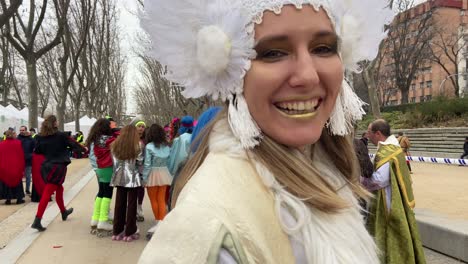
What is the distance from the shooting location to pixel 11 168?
359 inches

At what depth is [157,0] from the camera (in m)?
1.32

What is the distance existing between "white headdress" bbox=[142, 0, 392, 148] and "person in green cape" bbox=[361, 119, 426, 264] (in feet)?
7.02

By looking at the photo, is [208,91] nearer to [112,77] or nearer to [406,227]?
[406,227]

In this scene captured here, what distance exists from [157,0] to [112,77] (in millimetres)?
36245

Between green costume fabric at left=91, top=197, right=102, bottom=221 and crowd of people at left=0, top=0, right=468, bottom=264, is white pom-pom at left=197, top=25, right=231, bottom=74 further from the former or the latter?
green costume fabric at left=91, top=197, right=102, bottom=221

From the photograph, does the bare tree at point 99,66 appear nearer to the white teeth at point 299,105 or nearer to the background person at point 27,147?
the background person at point 27,147

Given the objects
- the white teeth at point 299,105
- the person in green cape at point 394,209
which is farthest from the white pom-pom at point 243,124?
the person in green cape at point 394,209

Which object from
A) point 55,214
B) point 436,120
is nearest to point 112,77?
point 436,120

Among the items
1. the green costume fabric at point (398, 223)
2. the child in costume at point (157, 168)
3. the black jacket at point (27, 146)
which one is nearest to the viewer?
the green costume fabric at point (398, 223)

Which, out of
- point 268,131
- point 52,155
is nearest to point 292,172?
point 268,131

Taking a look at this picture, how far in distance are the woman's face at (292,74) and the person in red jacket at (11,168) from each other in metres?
9.20

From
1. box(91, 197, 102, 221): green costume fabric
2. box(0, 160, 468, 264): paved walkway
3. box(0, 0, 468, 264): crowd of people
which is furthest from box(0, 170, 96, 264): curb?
box(0, 0, 468, 264): crowd of people

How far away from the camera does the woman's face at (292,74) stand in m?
1.21

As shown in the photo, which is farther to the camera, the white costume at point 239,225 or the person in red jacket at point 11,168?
the person in red jacket at point 11,168
